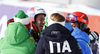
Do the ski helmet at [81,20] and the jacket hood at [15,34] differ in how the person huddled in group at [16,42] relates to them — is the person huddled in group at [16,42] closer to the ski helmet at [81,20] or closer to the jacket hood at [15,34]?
the jacket hood at [15,34]

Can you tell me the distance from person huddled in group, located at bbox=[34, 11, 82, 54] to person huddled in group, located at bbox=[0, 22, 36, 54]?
40 centimetres

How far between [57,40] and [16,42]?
83 cm

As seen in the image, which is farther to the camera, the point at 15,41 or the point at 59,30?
the point at 15,41

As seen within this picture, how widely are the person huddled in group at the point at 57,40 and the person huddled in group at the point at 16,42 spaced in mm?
397

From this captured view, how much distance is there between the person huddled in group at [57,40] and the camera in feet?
7.32

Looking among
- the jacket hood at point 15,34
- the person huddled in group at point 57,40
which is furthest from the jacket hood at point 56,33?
the jacket hood at point 15,34

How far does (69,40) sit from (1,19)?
5.29 m

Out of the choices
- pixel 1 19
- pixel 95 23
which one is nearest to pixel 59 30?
pixel 95 23

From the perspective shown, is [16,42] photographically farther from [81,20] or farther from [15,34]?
[81,20]

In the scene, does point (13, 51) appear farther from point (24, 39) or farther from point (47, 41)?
point (47, 41)

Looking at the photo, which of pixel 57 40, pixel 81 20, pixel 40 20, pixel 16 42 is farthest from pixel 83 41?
pixel 40 20

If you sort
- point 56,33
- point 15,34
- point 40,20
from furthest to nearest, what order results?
point 40,20
point 15,34
point 56,33

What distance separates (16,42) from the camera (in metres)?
2.60

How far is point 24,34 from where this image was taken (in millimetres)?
2668
